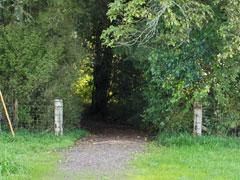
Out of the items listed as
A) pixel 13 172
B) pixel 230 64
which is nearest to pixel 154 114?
pixel 230 64

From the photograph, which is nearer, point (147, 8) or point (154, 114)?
point (147, 8)

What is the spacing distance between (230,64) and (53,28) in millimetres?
5316

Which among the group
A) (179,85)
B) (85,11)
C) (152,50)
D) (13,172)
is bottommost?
(13,172)

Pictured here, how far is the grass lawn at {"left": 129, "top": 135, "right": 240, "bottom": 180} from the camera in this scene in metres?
10.4

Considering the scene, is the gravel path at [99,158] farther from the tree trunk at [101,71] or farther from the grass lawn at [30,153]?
the tree trunk at [101,71]

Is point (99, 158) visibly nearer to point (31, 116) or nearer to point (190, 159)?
point (190, 159)

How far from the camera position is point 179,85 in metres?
15.0

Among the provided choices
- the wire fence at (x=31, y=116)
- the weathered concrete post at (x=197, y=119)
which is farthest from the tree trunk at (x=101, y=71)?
the weathered concrete post at (x=197, y=119)

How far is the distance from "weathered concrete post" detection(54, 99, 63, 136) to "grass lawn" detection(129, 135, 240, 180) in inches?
111

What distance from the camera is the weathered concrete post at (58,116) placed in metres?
16.0

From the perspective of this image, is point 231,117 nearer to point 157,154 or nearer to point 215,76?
point 215,76

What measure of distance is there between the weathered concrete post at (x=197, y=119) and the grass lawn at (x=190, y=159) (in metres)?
0.48

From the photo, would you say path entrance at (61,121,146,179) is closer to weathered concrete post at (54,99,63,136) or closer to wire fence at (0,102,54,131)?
weathered concrete post at (54,99,63,136)

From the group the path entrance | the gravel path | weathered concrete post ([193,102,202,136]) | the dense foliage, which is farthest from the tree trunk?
weathered concrete post ([193,102,202,136])
